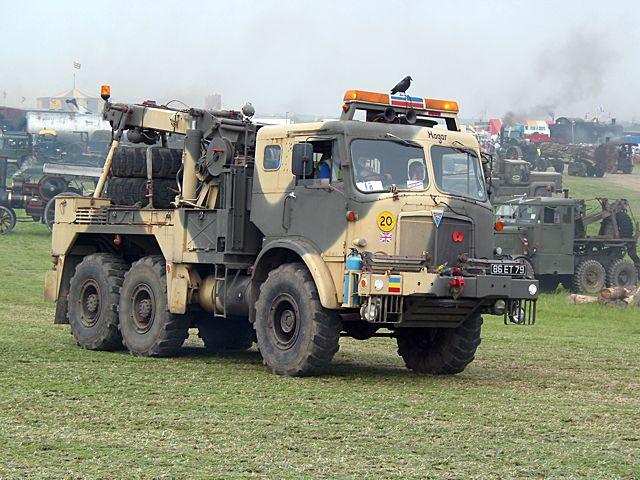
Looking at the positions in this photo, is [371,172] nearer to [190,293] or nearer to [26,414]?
[190,293]

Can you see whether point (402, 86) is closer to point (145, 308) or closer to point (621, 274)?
point (145, 308)

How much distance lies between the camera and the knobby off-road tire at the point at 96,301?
16.5 meters

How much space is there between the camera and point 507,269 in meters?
13.4

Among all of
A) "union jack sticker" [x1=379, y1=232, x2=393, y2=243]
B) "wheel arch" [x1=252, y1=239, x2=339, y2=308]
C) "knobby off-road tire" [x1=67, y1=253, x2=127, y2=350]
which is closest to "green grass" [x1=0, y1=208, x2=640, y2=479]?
"knobby off-road tire" [x1=67, y1=253, x2=127, y2=350]

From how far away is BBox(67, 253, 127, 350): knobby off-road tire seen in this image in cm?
1653

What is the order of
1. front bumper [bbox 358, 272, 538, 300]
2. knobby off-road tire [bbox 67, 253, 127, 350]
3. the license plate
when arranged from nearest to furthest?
1. front bumper [bbox 358, 272, 538, 300]
2. the license plate
3. knobby off-road tire [bbox 67, 253, 127, 350]

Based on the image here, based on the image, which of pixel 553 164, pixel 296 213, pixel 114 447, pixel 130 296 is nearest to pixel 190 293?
pixel 130 296

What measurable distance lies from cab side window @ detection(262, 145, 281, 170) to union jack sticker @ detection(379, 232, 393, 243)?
185 cm

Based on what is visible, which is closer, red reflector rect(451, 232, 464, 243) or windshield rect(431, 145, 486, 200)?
red reflector rect(451, 232, 464, 243)

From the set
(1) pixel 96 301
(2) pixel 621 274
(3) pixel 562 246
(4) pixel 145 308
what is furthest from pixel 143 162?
(2) pixel 621 274

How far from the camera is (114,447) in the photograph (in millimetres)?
9016

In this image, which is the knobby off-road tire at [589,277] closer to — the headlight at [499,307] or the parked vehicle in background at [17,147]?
the headlight at [499,307]

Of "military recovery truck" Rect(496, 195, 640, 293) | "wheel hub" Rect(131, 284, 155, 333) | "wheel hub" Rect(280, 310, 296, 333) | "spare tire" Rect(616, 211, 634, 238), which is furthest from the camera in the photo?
"spare tire" Rect(616, 211, 634, 238)

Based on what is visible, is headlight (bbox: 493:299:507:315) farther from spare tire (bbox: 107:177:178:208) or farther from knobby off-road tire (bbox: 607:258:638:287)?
knobby off-road tire (bbox: 607:258:638:287)
